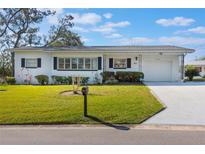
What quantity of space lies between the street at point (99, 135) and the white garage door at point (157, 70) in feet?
54.3

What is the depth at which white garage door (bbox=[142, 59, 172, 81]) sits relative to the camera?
2394 cm

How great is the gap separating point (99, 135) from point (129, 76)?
16.3 meters

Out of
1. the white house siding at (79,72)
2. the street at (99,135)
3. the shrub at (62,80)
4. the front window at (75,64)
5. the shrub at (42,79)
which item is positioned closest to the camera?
the street at (99,135)

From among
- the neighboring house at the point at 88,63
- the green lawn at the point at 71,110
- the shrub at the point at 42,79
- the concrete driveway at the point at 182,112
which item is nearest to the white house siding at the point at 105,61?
the neighboring house at the point at 88,63

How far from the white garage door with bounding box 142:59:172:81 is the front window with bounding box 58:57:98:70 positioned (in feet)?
14.8

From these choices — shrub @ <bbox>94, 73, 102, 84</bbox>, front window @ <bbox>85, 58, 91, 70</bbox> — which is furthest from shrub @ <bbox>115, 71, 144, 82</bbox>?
front window @ <bbox>85, 58, 91, 70</bbox>

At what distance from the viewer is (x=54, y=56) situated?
23719 millimetres

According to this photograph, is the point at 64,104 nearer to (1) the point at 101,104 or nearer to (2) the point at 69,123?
(1) the point at 101,104

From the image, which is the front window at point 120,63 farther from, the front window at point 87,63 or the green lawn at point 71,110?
the green lawn at point 71,110

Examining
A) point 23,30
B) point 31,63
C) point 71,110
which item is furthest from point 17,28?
point 71,110

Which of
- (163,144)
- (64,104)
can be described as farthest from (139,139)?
(64,104)

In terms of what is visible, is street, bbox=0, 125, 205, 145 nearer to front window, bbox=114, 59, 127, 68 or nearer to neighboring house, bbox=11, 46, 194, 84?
neighboring house, bbox=11, 46, 194, 84

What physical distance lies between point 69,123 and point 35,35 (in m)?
32.0

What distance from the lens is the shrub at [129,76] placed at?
2265 cm
